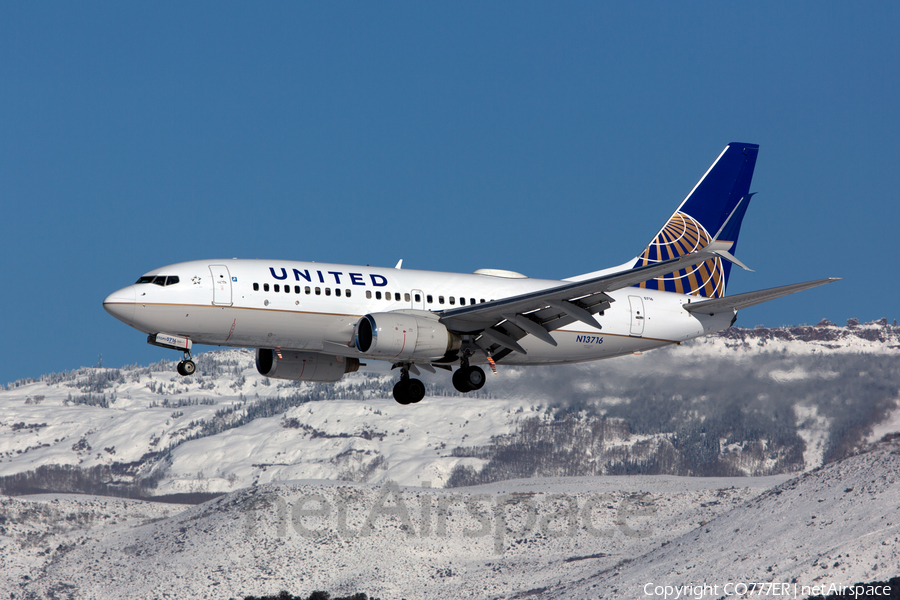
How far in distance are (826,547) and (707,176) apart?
57.0 meters

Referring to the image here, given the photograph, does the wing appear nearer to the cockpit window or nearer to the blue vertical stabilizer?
the cockpit window

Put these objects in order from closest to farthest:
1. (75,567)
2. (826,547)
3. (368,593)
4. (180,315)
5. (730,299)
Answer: (180,315), (730,299), (826,547), (368,593), (75,567)

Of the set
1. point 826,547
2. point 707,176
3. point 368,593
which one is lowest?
point 368,593

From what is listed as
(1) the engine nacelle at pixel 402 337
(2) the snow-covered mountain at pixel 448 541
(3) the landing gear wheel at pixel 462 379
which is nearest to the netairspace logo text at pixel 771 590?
(2) the snow-covered mountain at pixel 448 541

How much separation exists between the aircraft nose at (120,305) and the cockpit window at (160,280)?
1014 millimetres

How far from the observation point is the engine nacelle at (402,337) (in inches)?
1697

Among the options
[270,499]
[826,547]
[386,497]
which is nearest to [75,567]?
[270,499]

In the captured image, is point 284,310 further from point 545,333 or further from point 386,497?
point 386,497

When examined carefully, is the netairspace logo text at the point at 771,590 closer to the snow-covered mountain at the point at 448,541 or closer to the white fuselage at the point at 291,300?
the snow-covered mountain at the point at 448,541

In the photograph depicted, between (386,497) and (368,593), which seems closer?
(368,593)

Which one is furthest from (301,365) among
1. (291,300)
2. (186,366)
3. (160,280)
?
(160,280)

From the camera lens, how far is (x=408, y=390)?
163ft

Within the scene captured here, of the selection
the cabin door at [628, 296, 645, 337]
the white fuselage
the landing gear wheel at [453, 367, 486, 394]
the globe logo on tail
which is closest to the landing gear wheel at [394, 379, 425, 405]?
the landing gear wheel at [453, 367, 486, 394]

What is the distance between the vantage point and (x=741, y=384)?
6225 inches
